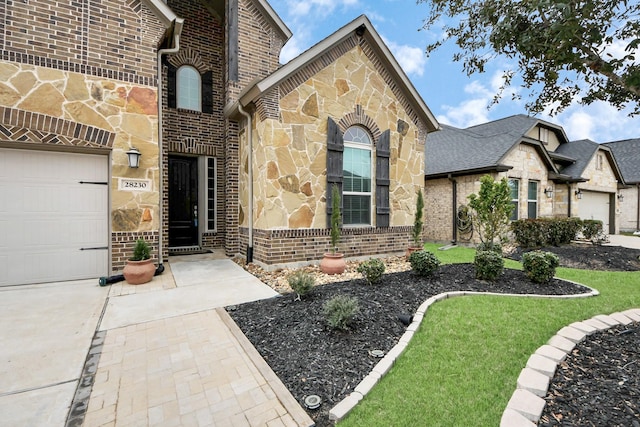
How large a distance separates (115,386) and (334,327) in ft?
7.03

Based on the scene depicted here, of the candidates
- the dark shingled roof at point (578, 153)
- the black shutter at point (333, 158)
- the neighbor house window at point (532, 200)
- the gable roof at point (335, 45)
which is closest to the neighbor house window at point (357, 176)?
the black shutter at point (333, 158)

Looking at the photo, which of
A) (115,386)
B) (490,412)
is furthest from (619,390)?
(115,386)

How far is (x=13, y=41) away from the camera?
499 centimetres

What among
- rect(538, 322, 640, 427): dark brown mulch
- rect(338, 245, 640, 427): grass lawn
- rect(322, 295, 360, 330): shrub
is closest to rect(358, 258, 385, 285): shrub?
rect(338, 245, 640, 427): grass lawn

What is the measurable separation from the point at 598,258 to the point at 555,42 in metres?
8.36

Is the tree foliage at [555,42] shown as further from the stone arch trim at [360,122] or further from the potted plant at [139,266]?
the potted plant at [139,266]

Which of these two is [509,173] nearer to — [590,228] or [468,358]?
[590,228]

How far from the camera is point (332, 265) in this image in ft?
20.3

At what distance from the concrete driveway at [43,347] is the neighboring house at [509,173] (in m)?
12.0

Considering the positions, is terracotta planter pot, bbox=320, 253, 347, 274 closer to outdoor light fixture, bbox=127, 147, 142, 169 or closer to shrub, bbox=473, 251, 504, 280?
shrub, bbox=473, 251, 504, 280

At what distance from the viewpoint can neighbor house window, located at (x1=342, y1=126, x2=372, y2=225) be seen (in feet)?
24.3

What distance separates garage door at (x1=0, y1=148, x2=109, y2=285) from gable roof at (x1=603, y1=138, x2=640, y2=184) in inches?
1101

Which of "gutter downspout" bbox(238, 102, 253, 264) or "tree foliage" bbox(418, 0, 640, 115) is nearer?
"tree foliage" bbox(418, 0, 640, 115)

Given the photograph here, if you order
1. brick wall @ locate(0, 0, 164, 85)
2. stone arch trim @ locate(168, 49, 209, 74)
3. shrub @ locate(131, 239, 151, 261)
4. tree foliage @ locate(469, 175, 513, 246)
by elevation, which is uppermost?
stone arch trim @ locate(168, 49, 209, 74)
